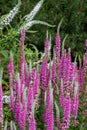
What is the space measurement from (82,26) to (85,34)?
0.17 meters

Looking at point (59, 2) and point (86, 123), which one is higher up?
point (59, 2)

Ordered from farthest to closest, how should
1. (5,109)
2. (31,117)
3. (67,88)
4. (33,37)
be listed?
(33,37) → (5,109) → (67,88) → (31,117)

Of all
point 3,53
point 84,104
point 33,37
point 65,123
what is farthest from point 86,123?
point 33,37

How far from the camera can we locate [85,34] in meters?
6.77

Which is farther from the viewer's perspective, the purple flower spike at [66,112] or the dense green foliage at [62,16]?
the dense green foliage at [62,16]

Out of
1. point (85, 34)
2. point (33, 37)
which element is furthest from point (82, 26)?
point (33, 37)

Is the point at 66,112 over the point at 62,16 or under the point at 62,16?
under

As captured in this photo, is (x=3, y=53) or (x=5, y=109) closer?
(x=5, y=109)

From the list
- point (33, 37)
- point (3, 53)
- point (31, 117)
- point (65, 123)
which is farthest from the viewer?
point (33, 37)

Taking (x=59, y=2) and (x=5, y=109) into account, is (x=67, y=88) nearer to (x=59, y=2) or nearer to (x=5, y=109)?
(x=5, y=109)

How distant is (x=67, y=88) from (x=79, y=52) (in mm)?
3833

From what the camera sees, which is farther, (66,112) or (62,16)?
(62,16)

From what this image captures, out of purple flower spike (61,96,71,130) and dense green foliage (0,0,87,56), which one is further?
dense green foliage (0,0,87,56)

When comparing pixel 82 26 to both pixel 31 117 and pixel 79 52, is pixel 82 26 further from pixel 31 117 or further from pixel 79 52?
pixel 31 117
